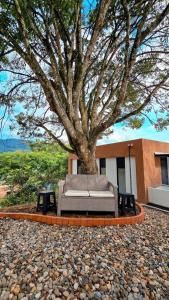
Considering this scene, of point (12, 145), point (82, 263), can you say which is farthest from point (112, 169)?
point (82, 263)

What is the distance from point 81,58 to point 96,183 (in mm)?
3758

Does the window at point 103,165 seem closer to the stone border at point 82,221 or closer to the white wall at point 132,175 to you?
the white wall at point 132,175

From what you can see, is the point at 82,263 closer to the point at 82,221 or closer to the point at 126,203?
the point at 82,221

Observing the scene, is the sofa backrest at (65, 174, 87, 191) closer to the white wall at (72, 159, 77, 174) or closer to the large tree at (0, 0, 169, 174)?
the large tree at (0, 0, 169, 174)

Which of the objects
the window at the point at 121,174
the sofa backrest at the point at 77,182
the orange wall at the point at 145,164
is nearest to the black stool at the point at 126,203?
the sofa backrest at the point at 77,182

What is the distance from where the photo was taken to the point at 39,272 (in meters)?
2.37

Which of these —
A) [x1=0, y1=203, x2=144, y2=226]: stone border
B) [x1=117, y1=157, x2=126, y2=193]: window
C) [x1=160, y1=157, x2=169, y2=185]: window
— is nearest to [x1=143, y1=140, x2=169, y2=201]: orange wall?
[x1=160, y1=157, x2=169, y2=185]: window

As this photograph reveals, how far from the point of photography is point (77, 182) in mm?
5871

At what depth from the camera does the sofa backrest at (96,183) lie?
230 inches

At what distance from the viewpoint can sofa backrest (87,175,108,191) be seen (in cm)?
583

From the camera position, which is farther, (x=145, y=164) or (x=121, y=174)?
(x=121, y=174)

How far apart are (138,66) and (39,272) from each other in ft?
25.5

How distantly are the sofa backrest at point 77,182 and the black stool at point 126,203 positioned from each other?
1.15 meters

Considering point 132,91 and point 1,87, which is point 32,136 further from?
point 132,91
